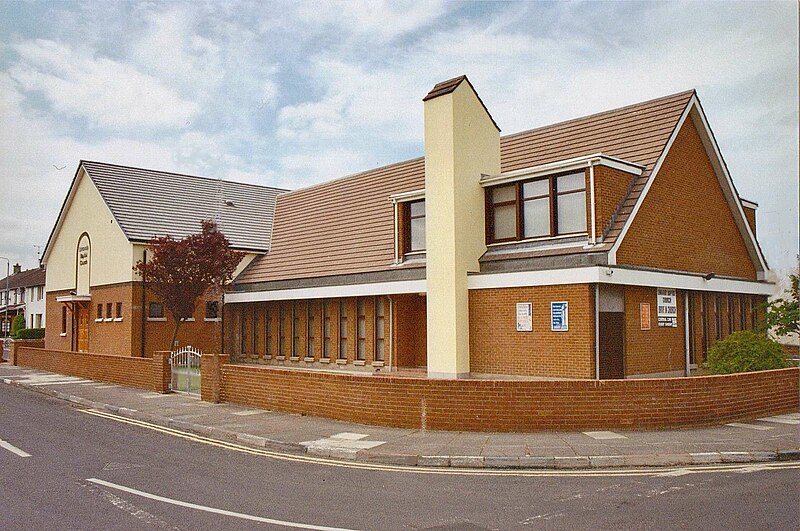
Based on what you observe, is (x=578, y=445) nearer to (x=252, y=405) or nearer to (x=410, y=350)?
(x=252, y=405)

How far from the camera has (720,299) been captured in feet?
79.8

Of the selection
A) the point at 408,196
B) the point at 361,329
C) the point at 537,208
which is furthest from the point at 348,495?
the point at 361,329

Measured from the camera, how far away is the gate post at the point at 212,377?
19078 mm

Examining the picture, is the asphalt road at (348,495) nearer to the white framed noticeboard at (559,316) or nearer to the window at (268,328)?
the white framed noticeboard at (559,316)

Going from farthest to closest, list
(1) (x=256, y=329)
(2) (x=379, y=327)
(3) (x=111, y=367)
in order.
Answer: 1. (1) (x=256, y=329)
2. (2) (x=379, y=327)
3. (3) (x=111, y=367)

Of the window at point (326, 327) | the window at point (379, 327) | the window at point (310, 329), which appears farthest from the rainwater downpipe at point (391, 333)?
the window at point (310, 329)

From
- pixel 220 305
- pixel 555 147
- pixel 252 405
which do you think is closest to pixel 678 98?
pixel 555 147

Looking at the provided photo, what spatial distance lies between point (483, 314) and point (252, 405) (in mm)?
6875

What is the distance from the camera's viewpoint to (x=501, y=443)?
12.5 meters

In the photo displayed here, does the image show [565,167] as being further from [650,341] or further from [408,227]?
[408,227]

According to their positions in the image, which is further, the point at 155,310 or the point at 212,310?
the point at 212,310

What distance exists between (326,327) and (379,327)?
314 cm

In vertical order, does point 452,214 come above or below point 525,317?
above

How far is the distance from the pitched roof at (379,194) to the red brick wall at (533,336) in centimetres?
226
